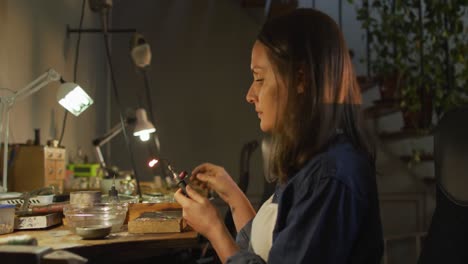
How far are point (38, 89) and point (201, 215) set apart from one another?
3.23 ft

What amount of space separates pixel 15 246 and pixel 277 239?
0.46m

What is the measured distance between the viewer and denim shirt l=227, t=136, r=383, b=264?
0.83 m

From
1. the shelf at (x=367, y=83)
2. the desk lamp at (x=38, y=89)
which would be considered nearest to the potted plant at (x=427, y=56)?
the shelf at (x=367, y=83)

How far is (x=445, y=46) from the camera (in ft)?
10.1

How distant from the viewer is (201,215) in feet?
3.71

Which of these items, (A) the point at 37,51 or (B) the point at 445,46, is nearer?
(A) the point at 37,51

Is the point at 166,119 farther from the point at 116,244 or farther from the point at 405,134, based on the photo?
the point at 116,244

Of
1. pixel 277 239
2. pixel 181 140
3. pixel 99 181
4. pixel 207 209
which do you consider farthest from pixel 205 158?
pixel 277 239

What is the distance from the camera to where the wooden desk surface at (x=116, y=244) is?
1070 millimetres

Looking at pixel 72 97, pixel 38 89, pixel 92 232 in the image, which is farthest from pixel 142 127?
pixel 92 232

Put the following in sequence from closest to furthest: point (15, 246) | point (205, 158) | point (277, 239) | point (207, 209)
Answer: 1. point (15, 246)
2. point (277, 239)
3. point (207, 209)
4. point (205, 158)

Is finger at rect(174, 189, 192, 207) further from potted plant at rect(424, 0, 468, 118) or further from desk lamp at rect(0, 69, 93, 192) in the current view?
potted plant at rect(424, 0, 468, 118)

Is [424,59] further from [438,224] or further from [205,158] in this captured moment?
[438,224]

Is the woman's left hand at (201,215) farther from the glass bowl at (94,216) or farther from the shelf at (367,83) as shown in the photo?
the shelf at (367,83)
